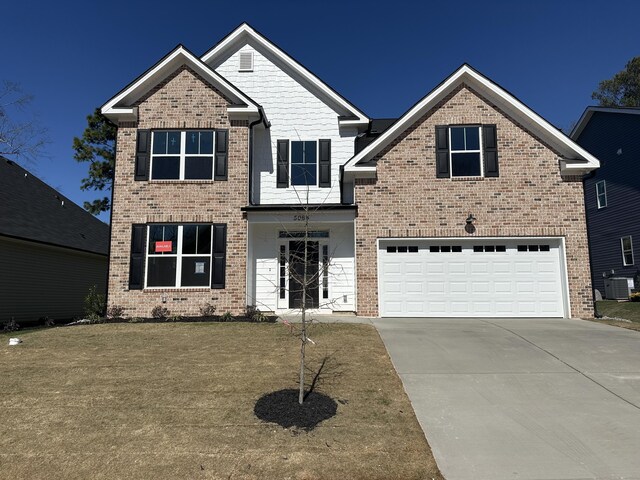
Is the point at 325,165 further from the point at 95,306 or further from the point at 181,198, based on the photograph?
the point at 95,306

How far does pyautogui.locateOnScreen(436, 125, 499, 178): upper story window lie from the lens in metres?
12.5

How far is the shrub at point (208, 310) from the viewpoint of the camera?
1200cm

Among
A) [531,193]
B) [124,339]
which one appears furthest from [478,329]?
[124,339]

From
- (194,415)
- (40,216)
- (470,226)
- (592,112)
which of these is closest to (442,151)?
(470,226)

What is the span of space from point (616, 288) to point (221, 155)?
18520 millimetres

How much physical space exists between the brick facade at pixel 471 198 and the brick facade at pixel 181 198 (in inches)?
146

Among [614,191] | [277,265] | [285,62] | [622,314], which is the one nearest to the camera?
[277,265]

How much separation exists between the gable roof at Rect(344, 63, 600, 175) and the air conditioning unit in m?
9.86

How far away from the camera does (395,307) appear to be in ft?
39.8

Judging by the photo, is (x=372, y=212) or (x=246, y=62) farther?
(x=246, y=62)

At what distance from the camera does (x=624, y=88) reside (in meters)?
40.1

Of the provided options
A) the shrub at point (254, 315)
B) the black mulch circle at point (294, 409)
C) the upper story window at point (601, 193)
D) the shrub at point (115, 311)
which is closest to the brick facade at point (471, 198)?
the shrub at point (254, 315)

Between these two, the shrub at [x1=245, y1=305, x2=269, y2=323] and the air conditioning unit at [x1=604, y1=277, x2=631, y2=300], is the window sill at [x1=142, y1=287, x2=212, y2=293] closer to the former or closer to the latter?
the shrub at [x1=245, y1=305, x2=269, y2=323]

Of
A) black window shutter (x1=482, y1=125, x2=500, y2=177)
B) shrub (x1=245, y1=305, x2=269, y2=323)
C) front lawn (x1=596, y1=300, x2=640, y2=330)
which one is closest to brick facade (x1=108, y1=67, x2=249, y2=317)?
shrub (x1=245, y1=305, x2=269, y2=323)
